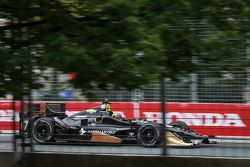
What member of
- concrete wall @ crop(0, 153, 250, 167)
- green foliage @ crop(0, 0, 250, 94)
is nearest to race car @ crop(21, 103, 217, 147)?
concrete wall @ crop(0, 153, 250, 167)

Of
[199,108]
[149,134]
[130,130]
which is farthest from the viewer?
[130,130]

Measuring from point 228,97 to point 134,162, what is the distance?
176 centimetres

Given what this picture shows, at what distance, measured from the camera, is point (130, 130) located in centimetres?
837

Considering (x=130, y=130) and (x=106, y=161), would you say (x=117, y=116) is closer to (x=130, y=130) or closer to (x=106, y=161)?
(x=130, y=130)

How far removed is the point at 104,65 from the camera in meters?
4.98

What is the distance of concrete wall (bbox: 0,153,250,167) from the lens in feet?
25.3

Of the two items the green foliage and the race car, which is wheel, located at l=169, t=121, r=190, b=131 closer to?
the race car

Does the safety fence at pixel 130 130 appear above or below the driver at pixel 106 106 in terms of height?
below

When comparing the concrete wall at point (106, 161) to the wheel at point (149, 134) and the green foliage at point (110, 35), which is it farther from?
the green foliage at point (110, 35)

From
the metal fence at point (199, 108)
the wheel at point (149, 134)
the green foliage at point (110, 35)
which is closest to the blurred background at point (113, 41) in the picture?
the green foliage at point (110, 35)

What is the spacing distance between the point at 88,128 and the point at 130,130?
797 mm

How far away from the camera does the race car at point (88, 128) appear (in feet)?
26.6

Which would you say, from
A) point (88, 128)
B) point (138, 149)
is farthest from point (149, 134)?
point (88, 128)

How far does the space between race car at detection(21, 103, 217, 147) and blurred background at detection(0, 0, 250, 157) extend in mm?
1798
